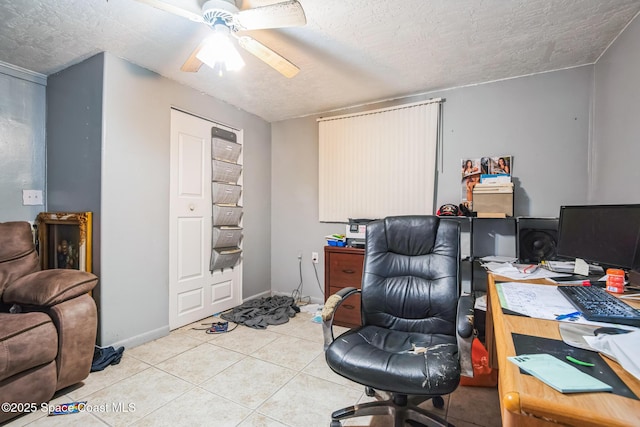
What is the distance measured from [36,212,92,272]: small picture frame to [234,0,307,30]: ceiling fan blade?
189cm

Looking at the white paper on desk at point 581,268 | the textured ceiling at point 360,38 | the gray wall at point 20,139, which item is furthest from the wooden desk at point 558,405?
the gray wall at point 20,139

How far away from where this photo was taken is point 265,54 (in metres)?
1.82

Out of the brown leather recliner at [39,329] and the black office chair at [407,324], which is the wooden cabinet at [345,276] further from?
the brown leather recliner at [39,329]

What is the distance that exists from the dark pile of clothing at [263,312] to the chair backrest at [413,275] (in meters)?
1.53

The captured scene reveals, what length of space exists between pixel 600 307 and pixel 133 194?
117 inches

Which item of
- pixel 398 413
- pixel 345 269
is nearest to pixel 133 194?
pixel 345 269

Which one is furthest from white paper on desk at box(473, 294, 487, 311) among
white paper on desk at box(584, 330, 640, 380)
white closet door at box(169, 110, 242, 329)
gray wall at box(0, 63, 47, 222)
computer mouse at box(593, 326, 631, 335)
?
gray wall at box(0, 63, 47, 222)

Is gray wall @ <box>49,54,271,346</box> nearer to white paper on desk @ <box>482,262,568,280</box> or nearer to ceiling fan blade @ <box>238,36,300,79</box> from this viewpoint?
ceiling fan blade @ <box>238,36,300,79</box>

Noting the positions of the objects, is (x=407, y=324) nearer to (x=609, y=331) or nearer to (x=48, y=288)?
(x=609, y=331)

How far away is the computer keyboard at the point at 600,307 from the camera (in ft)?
3.07

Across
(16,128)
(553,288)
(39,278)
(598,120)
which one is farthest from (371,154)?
(16,128)

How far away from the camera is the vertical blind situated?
2887 mm

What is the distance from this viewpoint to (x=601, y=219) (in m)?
1.54

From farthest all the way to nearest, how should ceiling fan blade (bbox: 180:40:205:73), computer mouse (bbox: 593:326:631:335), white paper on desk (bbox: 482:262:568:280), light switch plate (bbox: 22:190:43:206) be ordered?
light switch plate (bbox: 22:190:43:206) → ceiling fan blade (bbox: 180:40:205:73) → white paper on desk (bbox: 482:262:568:280) → computer mouse (bbox: 593:326:631:335)
